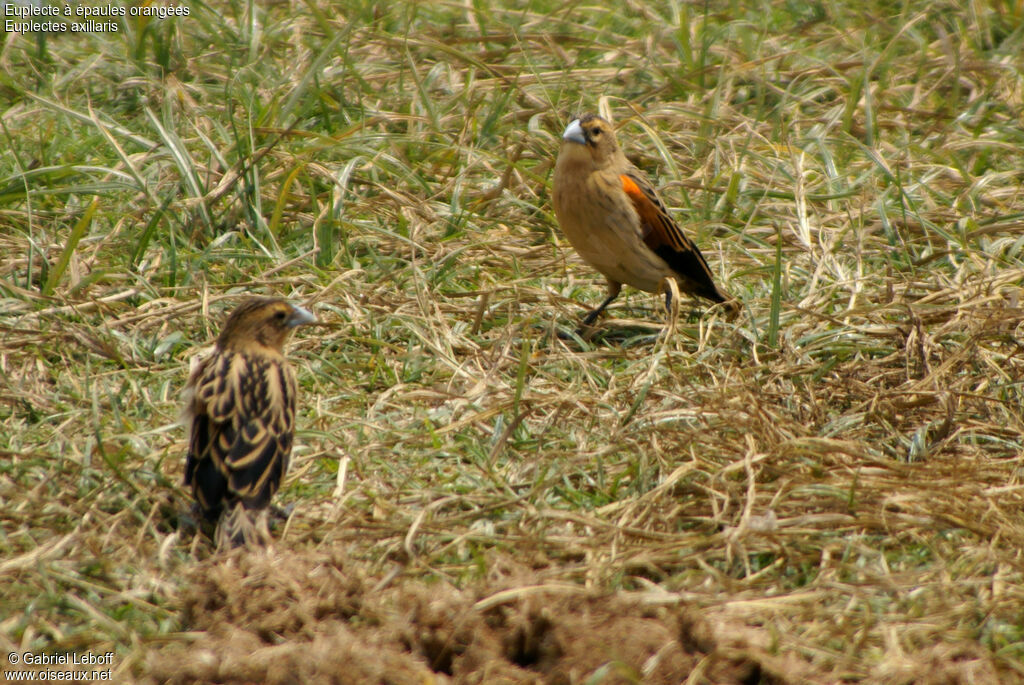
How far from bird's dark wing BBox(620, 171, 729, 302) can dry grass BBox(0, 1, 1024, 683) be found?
187 millimetres

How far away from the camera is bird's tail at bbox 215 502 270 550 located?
3.61m

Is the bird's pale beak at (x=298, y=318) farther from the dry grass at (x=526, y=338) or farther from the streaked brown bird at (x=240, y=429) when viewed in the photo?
the dry grass at (x=526, y=338)

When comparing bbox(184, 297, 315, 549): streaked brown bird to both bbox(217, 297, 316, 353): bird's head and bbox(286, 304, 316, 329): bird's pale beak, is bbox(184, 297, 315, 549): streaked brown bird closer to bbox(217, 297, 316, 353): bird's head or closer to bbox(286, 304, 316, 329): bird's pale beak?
bbox(217, 297, 316, 353): bird's head

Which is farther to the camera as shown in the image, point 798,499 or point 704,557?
point 798,499

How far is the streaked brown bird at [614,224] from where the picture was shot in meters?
5.48

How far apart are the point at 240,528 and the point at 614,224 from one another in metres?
2.51

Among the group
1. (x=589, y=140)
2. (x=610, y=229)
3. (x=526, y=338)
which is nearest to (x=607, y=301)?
(x=610, y=229)

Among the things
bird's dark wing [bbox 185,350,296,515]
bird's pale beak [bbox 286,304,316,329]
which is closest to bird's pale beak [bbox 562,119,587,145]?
bird's pale beak [bbox 286,304,316,329]

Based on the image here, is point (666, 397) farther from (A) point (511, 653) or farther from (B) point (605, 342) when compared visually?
(A) point (511, 653)

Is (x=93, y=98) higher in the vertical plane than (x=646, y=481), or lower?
higher

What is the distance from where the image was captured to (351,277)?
554 centimetres

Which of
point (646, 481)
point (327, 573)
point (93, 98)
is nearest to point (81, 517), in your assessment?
point (327, 573)

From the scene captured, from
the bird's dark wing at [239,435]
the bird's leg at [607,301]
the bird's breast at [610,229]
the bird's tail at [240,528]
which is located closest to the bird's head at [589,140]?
the bird's breast at [610,229]

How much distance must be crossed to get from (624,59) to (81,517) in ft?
17.2
